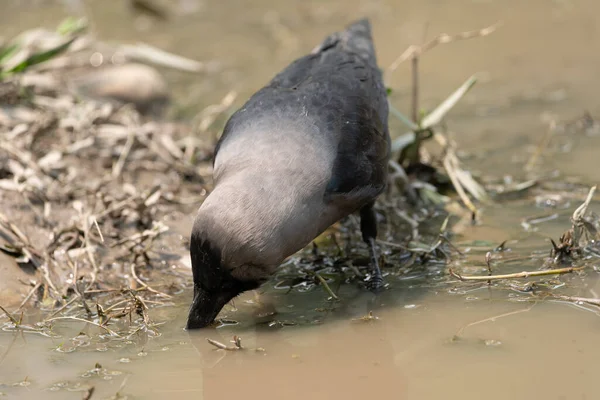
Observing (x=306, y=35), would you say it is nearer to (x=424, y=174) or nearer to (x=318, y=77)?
(x=424, y=174)

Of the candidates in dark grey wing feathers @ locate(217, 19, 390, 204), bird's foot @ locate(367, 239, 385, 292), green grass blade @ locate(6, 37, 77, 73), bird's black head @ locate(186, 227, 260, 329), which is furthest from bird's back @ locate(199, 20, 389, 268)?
green grass blade @ locate(6, 37, 77, 73)

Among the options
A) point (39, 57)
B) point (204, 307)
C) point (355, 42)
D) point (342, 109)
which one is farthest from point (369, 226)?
point (39, 57)

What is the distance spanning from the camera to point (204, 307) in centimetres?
405

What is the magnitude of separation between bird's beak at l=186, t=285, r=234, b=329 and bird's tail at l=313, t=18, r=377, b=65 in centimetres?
233

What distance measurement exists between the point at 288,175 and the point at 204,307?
2.55 ft

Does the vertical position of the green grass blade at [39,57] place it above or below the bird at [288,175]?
above

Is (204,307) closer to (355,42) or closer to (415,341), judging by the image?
(415,341)

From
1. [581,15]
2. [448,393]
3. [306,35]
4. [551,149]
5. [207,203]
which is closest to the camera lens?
[448,393]

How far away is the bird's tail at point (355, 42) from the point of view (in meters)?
5.77

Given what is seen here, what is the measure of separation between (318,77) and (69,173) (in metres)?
1.94

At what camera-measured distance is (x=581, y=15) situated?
356 inches

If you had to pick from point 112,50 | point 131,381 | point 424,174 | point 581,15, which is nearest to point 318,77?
point 424,174

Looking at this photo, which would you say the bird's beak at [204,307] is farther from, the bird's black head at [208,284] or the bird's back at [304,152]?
the bird's back at [304,152]

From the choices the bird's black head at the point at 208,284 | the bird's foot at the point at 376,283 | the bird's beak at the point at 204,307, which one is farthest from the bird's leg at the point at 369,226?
the bird's beak at the point at 204,307
